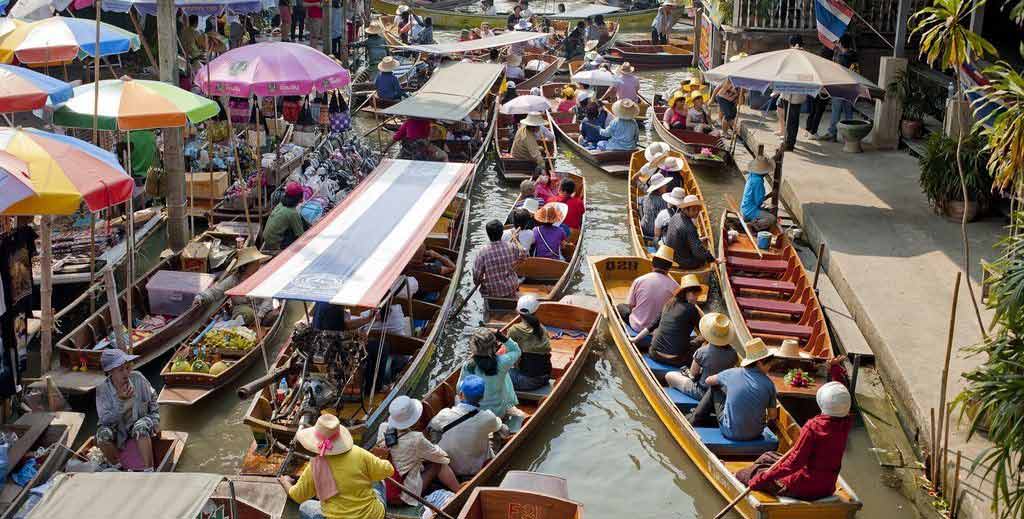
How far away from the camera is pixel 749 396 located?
8.98 m

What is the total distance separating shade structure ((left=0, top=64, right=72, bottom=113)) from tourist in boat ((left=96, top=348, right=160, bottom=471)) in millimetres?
3816

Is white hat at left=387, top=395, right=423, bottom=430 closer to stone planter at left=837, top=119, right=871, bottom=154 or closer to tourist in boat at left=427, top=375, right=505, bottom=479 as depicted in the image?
tourist in boat at left=427, top=375, right=505, bottom=479

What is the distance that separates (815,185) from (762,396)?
8205 mm

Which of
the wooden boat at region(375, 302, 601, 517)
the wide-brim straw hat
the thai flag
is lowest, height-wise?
the wooden boat at region(375, 302, 601, 517)

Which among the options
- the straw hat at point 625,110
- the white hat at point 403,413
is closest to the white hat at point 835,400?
the white hat at point 403,413

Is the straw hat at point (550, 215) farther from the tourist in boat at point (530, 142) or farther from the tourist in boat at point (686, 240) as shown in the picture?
the tourist in boat at point (530, 142)

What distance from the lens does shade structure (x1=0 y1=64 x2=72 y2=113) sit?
11.0 m

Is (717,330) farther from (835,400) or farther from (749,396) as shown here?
(835,400)

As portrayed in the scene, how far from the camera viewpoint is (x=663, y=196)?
14.2 metres

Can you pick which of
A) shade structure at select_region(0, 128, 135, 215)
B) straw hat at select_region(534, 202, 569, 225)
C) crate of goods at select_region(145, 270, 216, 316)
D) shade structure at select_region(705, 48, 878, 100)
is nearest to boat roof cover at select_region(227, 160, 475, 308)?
straw hat at select_region(534, 202, 569, 225)

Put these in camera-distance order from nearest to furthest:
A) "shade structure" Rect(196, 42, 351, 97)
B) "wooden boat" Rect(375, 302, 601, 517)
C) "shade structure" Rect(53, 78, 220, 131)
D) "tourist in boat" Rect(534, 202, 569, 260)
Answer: "wooden boat" Rect(375, 302, 601, 517) → "shade structure" Rect(53, 78, 220, 131) → "tourist in boat" Rect(534, 202, 569, 260) → "shade structure" Rect(196, 42, 351, 97)

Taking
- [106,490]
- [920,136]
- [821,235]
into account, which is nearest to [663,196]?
[821,235]

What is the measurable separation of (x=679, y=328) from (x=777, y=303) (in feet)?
6.82

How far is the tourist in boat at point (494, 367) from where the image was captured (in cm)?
927
